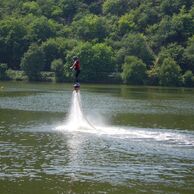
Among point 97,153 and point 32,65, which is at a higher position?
point 32,65

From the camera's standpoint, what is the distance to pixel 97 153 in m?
48.5

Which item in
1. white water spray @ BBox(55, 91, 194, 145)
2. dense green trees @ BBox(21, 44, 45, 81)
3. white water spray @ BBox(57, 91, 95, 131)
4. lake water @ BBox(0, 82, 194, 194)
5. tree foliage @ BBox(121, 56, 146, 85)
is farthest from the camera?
dense green trees @ BBox(21, 44, 45, 81)

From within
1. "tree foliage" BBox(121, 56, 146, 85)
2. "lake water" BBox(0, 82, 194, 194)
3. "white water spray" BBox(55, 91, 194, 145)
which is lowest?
"lake water" BBox(0, 82, 194, 194)

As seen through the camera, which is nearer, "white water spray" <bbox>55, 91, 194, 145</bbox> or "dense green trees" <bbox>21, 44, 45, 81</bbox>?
"white water spray" <bbox>55, 91, 194, 145</bbox>

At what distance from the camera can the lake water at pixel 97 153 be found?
37531mm

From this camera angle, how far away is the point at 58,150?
49562 millimetres

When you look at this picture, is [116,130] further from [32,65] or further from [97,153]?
[32,65]

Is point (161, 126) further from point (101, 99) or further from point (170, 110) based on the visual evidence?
point (101, 99)

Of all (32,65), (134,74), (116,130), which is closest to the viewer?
(116,130)

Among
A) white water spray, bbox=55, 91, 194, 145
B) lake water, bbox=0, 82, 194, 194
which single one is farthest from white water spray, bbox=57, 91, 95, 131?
lake water, bbox=0, 82, 194, 194

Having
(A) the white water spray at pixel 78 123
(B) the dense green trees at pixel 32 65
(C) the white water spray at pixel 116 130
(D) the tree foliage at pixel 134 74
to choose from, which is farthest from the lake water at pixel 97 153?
(B) the dense green trees at pixel 32 65

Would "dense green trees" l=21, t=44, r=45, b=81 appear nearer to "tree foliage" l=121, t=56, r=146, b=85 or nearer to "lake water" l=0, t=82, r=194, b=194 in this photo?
"tree foliage" l=121, t=56, r=146, b=85

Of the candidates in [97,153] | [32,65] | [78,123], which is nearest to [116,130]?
[78,123]

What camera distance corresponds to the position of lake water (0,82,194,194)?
3753 centimetres
